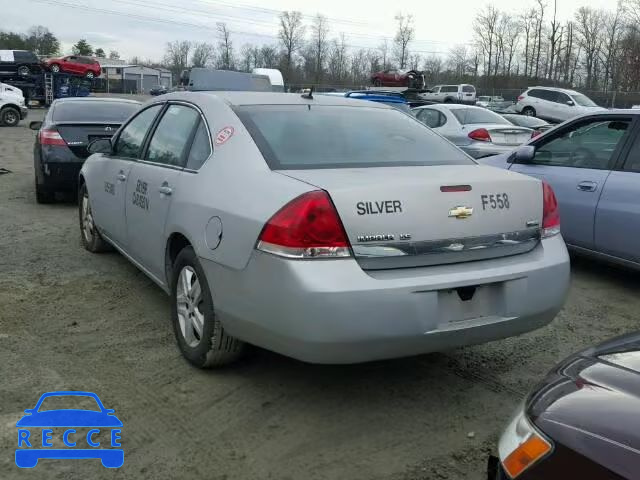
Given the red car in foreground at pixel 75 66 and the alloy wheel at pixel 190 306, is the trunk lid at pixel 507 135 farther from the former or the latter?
the red car in foreground at pixel 75 66

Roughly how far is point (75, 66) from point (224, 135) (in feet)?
157

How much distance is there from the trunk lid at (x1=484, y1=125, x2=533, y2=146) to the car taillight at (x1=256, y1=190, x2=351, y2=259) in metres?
8.92

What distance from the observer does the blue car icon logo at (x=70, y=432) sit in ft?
9.07

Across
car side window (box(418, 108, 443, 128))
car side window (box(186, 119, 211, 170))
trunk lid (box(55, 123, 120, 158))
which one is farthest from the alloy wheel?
car side window (box(418, 108, 443, 128))

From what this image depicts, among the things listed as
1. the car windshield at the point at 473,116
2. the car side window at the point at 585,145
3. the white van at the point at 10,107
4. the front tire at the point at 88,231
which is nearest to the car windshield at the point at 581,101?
the car windshield at the point at 473,116

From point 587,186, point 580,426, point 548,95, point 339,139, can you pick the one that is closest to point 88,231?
point 339,139

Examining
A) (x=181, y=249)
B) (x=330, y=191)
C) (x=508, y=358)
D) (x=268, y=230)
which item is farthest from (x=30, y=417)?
(x=508, y=358)

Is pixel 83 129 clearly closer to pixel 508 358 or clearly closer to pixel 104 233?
pixel 104 233

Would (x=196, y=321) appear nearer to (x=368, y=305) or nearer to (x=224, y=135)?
(x=224, y=135)

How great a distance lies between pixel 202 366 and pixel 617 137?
4.01 m

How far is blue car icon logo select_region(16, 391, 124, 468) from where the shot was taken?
9.07 ft

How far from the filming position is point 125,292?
16.3 feet

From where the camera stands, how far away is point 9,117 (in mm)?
24203

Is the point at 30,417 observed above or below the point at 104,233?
below
